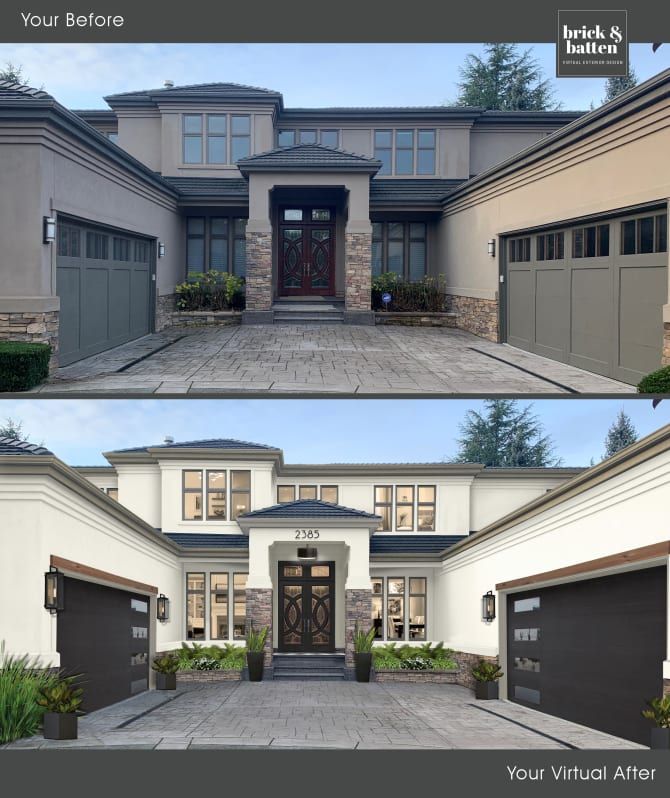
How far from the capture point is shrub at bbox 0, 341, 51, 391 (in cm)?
1318

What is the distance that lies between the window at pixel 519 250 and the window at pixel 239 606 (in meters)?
9.57

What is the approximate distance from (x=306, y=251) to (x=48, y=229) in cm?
1583

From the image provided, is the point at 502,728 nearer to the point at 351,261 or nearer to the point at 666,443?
the point at 666,443

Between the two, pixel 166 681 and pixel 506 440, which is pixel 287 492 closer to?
pixel 166 681

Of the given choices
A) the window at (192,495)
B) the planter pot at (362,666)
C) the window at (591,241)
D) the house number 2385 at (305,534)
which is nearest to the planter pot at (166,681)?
the planter pot at (362,666)

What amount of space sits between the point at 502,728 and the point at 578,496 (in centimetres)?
300

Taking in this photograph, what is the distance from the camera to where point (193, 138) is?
99.0ft

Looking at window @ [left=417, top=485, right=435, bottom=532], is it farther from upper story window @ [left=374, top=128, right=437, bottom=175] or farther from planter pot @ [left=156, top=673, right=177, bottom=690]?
upper story window @ [left=374, top=128, right=437, bottom=175]

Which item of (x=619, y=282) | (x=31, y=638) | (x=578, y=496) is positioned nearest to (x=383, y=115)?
(x=619, y=282)

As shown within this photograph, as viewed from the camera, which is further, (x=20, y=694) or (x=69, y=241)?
(x=69, y=241)

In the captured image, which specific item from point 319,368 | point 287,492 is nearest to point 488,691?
point 319,368

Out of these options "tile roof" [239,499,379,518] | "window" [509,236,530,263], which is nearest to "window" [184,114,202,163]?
"window" [509,236,530,263]

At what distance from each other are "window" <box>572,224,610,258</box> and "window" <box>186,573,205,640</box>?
11.6 m

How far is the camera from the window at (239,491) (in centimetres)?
2252
